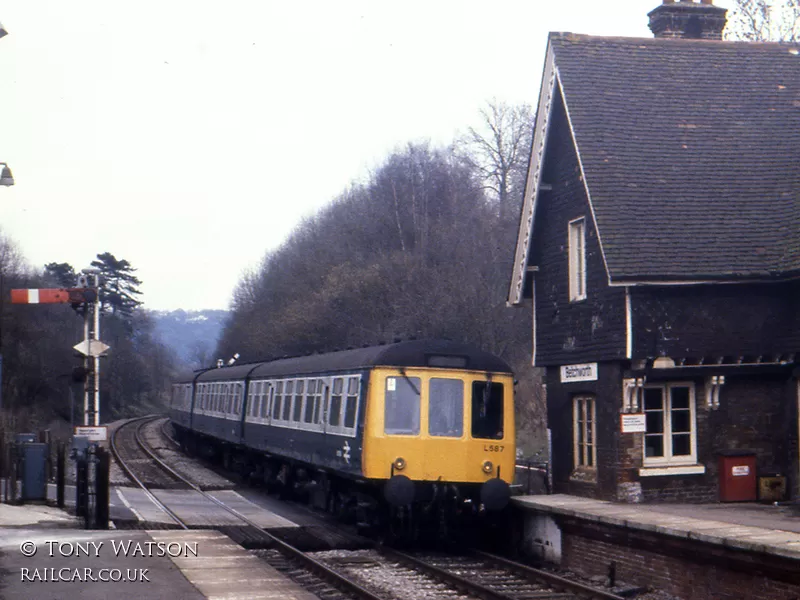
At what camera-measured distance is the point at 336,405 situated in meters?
16.2

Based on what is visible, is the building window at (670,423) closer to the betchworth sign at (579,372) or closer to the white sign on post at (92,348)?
the betchworth sign at (579,372)

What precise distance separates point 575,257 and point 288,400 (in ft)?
20.6

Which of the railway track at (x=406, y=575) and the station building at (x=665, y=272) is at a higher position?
the station building at (x=665, y=272)

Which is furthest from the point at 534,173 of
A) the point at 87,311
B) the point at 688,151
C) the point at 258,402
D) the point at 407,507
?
the point at 258,402

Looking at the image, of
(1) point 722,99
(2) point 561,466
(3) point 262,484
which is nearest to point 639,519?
(2) point 561,466

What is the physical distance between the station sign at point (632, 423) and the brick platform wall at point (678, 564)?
1638mm

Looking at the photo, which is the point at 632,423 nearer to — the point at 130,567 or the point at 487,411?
the point at 487,411

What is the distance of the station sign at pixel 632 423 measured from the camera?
14461 millimetres

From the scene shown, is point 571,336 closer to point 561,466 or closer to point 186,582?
point 561,466

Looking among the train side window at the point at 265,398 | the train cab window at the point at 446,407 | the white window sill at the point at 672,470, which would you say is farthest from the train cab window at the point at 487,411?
the train side window at the point at 265,398

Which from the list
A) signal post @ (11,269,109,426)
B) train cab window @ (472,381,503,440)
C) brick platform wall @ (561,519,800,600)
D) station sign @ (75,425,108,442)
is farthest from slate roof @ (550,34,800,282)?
signal post @ (11,269,109,426)

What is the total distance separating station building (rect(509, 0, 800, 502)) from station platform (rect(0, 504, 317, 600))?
5.64 meters

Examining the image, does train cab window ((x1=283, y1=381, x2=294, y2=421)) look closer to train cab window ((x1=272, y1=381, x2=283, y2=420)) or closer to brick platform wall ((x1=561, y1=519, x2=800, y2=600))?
train cab window ((x1=272, y1=381, x2=283, y2=420))

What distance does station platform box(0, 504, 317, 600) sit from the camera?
10047 mm
